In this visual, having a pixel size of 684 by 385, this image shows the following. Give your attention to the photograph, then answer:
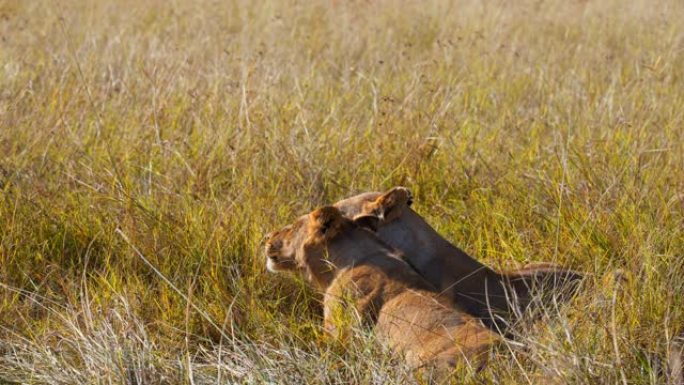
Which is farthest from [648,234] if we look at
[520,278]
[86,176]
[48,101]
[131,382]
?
[48,101]

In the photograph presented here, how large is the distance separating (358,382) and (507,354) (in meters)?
0.46

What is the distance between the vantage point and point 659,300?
4.14 metres

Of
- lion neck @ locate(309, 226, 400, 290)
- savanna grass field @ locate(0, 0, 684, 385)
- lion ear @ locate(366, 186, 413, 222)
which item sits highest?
lion ear @ locate(366, 186, 413, 222)

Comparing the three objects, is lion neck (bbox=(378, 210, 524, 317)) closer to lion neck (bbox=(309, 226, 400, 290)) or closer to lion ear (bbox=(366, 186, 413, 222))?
lion ear (bbox=(366, 186, 413, 222))

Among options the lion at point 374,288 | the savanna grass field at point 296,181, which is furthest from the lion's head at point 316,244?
the savanna grass field at point 296,181

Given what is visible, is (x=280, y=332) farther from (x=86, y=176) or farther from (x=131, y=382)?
(x=86, y=176)

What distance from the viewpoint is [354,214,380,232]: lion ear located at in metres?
4.95

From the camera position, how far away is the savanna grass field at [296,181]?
4.07 m

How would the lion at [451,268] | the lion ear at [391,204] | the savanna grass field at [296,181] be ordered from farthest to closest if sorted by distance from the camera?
the lion ear at [391,204]
the lion at [451,268]
the savanna grass field at [296,181]

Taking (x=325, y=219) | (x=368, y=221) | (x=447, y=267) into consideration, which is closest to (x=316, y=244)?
(x=325, y=219)

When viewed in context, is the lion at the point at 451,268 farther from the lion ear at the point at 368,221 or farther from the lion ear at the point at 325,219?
the lion ear at the point at 325,219

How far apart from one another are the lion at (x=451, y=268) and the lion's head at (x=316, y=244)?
0.14 metres

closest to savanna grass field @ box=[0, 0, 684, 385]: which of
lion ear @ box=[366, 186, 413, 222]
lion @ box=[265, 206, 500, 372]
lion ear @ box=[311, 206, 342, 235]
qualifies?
lion @ box=[265, 206, 500, 372]

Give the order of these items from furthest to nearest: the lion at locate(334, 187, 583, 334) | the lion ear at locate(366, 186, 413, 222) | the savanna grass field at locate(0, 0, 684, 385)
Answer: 1. the lion ear at locate(366, 186, 413, 222)
2. the lion at locate(334, 187, 583, 334)
3. the savanna grass field at locate(0, 0, 684, 385)
